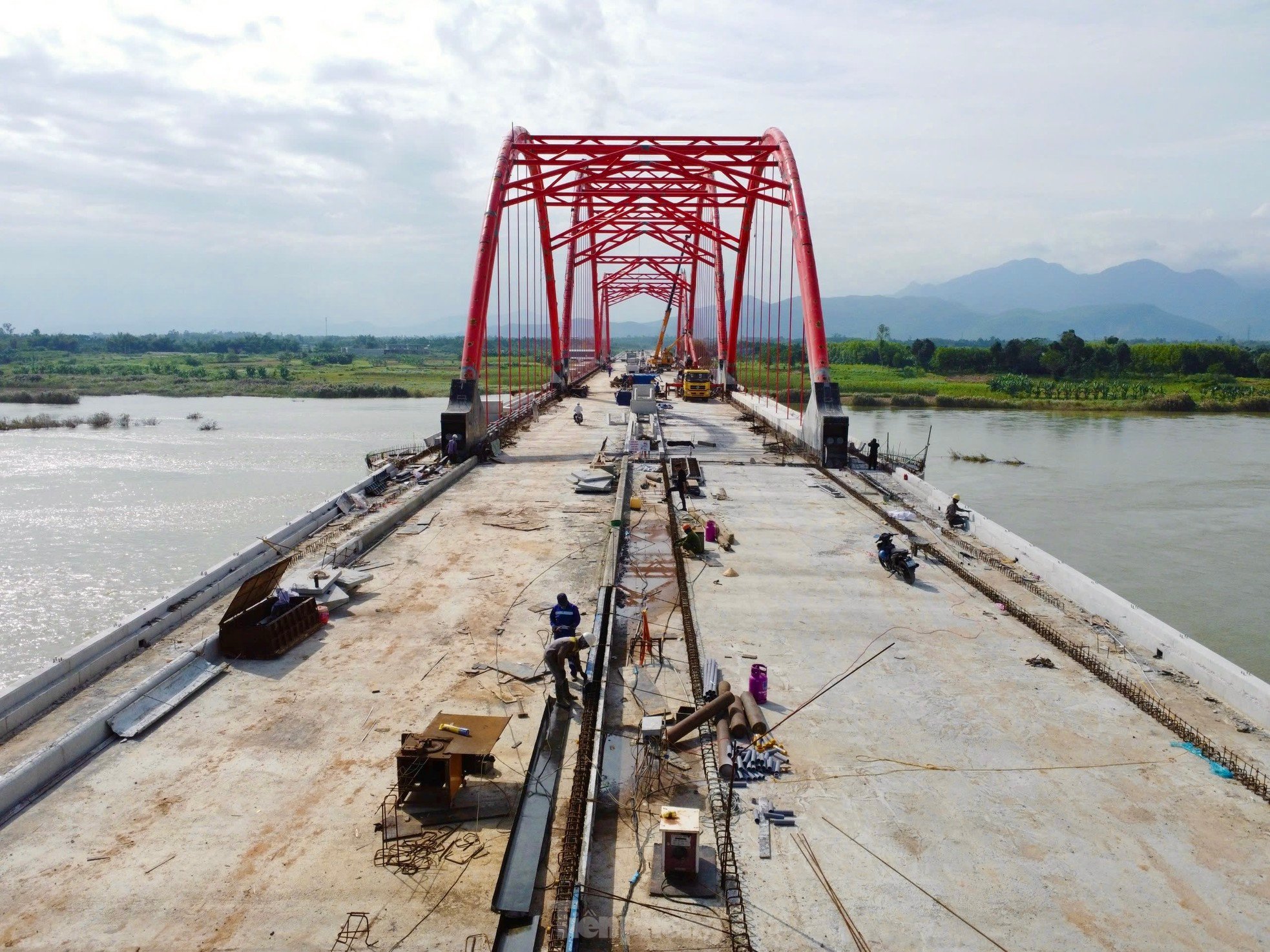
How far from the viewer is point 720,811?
5.92 meters

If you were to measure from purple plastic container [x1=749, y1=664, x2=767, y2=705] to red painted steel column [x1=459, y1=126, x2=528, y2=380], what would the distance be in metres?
14.5

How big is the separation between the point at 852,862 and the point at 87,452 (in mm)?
36142

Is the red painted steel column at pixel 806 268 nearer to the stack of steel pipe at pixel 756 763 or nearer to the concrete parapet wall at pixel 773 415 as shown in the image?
the concrete parapet wall at pixel 773 415

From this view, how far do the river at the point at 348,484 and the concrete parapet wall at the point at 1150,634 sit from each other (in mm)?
3294

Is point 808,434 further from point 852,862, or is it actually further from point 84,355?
point 84,355

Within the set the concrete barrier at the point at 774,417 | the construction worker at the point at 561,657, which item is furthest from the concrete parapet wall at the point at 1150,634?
the concrete barrier at the point at 774,417

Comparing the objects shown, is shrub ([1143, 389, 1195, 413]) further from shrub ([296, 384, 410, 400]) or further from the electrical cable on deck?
the electrical cable on deck

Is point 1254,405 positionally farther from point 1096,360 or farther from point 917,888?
point 917,888

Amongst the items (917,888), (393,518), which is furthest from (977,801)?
(393,518)

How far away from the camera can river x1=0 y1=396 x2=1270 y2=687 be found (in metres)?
14.3

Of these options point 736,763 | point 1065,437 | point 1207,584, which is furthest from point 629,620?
point 1065,437

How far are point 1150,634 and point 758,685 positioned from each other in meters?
4.74

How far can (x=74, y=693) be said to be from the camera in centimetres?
775

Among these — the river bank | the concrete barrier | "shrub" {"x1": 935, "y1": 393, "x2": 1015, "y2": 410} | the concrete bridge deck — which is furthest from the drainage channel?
"shrub" {"x1": 935, "y1": 393, "x2": 1015, "y2": 410}
